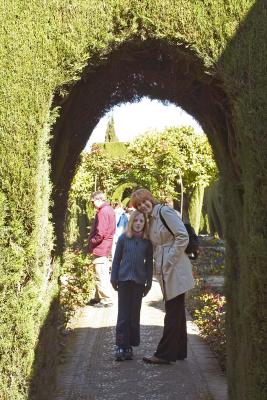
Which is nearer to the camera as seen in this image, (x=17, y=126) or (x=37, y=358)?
(x=17, y=126)

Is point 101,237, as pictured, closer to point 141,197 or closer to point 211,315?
point 211,315

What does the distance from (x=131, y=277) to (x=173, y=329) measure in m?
0.79

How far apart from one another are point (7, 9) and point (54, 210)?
6.28ft

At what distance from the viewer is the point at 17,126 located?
12.5ft

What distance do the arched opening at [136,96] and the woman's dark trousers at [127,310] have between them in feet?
4.57

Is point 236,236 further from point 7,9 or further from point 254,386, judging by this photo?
point 7,9

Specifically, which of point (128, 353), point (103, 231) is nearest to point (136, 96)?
point (128, 353)

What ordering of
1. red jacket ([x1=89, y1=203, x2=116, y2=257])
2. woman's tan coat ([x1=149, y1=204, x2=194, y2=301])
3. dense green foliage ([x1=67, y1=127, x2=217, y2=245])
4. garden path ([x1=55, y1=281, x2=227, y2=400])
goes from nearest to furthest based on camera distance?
1. garden path ([x1=55, y1=281, x2=227, y2=400])
2. woman's tan coat ([x1=149, y1=204, x2=194, y2=301])
3. red jacket ([x1=89, y1=203, x2=116, y2=257])
4. dense green foliage ([x1=67, y1=127, x2=217, y2=245])

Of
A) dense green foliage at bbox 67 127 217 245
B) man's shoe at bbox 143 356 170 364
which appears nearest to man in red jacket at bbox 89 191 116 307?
man's shoe at bbox 143 356 170 364

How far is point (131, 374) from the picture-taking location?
600 cm

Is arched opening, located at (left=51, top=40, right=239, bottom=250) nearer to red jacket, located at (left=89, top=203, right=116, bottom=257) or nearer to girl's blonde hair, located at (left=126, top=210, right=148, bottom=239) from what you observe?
girl's blonde hair, located at (left=126, top=210, right=148, bottom=239)

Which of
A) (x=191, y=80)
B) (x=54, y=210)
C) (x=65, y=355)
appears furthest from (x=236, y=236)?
(x=65, y=355)

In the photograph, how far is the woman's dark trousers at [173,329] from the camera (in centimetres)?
607

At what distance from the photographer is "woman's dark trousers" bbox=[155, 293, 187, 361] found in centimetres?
607
